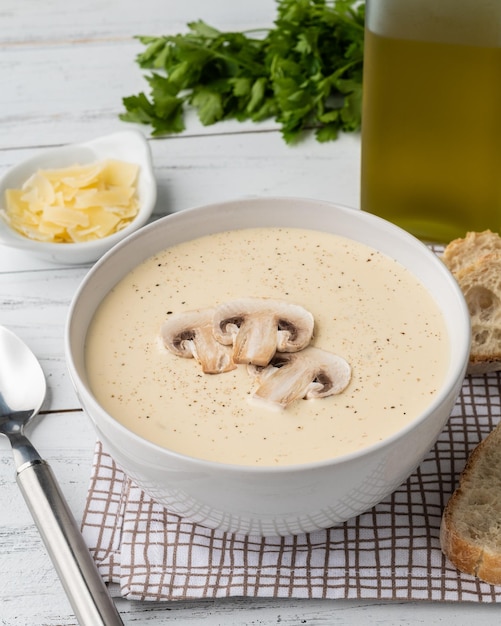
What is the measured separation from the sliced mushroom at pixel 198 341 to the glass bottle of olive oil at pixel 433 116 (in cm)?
81

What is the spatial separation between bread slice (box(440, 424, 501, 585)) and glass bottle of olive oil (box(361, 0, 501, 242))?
0.74m

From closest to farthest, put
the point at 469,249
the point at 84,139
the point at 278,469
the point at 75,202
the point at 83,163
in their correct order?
the point at 278,469 → the point at 469,249 → the point at 75,202 → the point at 83,163 → the point at 84,139

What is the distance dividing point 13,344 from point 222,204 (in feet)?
1.88

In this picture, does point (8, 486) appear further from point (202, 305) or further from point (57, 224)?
point (57, 224)

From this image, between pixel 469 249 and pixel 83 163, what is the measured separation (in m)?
1.14

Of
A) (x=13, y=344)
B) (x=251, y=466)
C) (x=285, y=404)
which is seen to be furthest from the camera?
(x=13, y=344)

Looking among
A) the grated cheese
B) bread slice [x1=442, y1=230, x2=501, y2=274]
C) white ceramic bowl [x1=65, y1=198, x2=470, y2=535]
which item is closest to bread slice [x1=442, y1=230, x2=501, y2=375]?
bread slice [x1=442, y1=230, x2=501, y2=274]

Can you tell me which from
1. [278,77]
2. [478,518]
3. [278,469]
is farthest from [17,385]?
[278,77]

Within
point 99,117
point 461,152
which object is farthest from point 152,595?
point 99,117

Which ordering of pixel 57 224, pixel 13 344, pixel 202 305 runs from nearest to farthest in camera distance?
pixel 202 305, pixel 13 344, pixel 57 224

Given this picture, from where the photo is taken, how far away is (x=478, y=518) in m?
1.55

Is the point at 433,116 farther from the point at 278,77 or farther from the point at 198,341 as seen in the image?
the point at 198,341

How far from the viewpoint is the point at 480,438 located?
176 cm

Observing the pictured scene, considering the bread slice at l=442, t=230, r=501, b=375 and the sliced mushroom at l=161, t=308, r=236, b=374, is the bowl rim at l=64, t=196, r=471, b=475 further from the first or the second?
the bread slice at l=442, t=230, r=501, b=375
